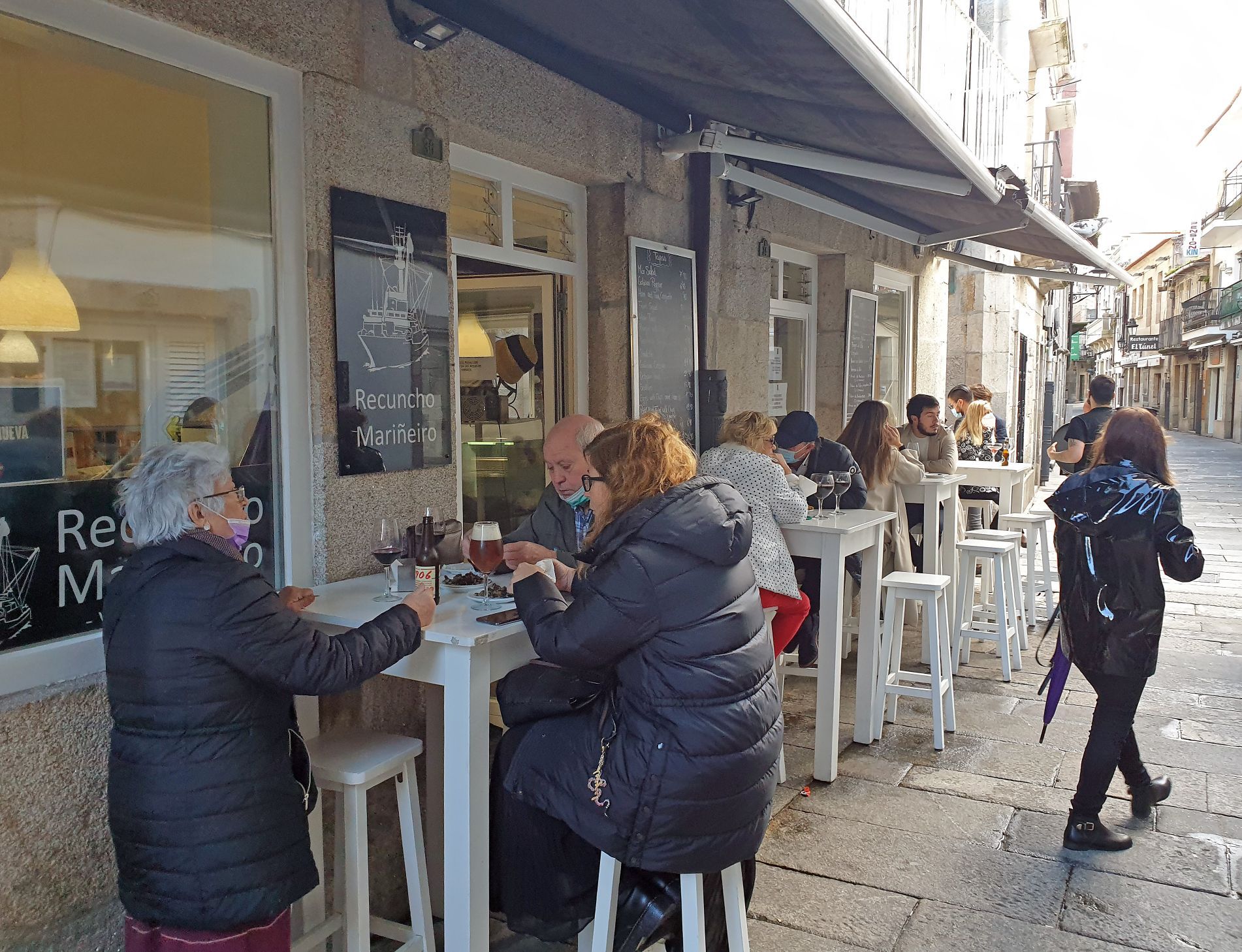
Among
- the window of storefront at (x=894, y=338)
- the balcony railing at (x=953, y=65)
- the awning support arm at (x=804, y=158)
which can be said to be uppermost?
the balcony railing at (x=953, y=65)

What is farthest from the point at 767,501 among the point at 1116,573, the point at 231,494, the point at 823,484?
the point at 231,494

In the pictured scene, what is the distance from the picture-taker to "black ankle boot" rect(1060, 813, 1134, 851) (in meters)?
3.57

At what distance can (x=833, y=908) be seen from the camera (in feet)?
10.5

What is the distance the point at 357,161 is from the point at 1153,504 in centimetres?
313

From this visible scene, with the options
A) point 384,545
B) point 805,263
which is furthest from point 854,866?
point 805,263

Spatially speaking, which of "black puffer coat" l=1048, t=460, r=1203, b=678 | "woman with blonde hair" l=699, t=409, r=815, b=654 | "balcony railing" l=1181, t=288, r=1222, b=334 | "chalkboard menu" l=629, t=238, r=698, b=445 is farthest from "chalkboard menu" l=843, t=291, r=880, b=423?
"balcony railing" l=1181, t=288, r=1222, b=334

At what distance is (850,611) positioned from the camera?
624cm

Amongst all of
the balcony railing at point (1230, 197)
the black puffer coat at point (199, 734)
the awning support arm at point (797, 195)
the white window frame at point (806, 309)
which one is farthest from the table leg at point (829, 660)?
the balcony railing at point (1230, 197)

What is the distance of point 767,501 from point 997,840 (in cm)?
161

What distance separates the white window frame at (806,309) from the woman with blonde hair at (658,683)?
16.7ft

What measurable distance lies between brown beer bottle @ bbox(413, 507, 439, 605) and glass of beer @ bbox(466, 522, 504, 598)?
3.9 inches

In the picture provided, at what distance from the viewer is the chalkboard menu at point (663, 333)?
4977 millimetres

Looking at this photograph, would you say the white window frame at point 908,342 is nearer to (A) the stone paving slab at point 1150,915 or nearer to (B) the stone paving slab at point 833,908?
(A) the stone paving slab at point 1150,915

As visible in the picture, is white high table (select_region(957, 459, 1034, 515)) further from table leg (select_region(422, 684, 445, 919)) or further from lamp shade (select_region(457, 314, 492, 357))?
table leg (select_region(422, 684, 445, 919))
